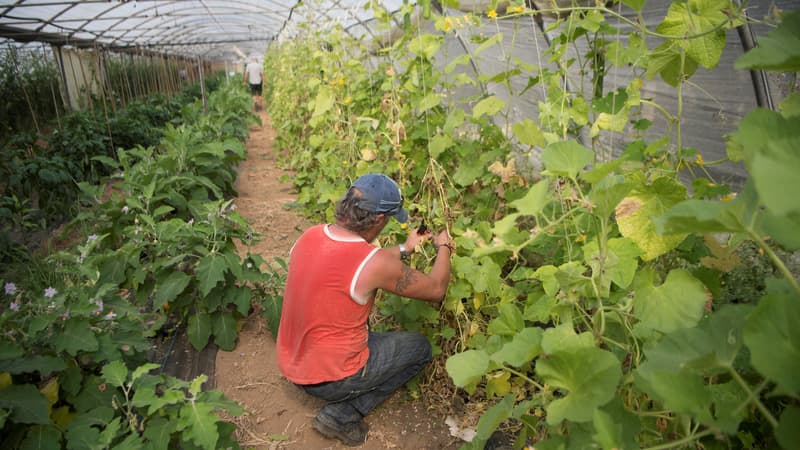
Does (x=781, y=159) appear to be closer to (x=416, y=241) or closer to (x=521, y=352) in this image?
(x=521, y=352)

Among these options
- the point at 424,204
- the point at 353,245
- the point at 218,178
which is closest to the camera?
the point at 353,245

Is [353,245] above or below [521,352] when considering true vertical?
below

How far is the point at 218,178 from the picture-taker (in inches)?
185

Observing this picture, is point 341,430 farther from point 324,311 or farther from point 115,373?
point 115,373

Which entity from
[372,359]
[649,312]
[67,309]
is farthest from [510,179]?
[67,309]

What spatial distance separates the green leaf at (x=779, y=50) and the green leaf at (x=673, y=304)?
542 mm

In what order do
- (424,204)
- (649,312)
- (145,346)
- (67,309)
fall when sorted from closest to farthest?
(649,312), (67,309), (145,346), (424,204)

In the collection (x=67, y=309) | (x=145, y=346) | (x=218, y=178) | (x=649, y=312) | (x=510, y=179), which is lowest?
(x=218, y=178)

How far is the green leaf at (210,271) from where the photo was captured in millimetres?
2631

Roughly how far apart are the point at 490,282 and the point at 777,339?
1.36 metres

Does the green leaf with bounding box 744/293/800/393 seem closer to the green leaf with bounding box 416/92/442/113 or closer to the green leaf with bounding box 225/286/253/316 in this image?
the green leaf with bounding box 416/92/442/113

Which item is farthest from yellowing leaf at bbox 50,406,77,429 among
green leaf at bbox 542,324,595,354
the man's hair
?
green leaf at bbox 542,324,595,354

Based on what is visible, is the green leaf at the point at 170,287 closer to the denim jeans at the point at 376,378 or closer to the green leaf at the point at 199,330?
the green leaf at the point at 199,330

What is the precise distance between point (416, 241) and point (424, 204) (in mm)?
449
